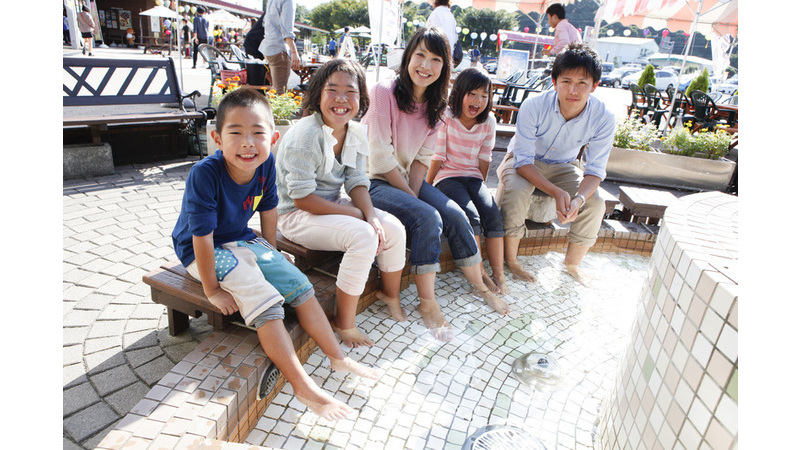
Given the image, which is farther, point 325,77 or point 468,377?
point 325,77

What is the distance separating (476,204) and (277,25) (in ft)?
12.7

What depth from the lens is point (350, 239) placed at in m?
2.38

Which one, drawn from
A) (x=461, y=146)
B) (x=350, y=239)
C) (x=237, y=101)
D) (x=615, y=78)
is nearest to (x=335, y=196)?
(x=350, y=239)

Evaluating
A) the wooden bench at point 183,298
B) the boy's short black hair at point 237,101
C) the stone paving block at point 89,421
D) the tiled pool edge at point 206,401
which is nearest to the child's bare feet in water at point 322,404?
the tiled pool edge at point 206,401

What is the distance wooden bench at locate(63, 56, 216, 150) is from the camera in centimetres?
441

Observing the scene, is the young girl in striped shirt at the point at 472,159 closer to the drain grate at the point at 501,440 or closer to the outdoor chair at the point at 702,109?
the drain grate at the point at 501,440

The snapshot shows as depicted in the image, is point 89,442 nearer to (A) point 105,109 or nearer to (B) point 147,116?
(B) point 147,116

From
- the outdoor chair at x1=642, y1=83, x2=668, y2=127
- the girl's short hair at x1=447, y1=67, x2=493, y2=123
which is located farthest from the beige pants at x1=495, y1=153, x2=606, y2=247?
the outdoor chair at x1=642, y1=83, x2=668, y2=127

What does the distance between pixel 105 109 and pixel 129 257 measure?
9.96 ft

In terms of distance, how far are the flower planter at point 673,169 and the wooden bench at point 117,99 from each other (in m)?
5.13

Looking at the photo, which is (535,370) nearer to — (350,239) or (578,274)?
(350,239)

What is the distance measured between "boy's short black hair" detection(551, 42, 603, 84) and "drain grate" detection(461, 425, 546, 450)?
2425mm

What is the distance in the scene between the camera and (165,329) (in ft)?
7.84

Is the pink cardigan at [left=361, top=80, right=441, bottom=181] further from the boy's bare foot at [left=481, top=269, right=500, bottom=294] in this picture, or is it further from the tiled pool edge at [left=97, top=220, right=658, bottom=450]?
the tiled pool edge at [left=97, top=220, right=658, bottom=450]
